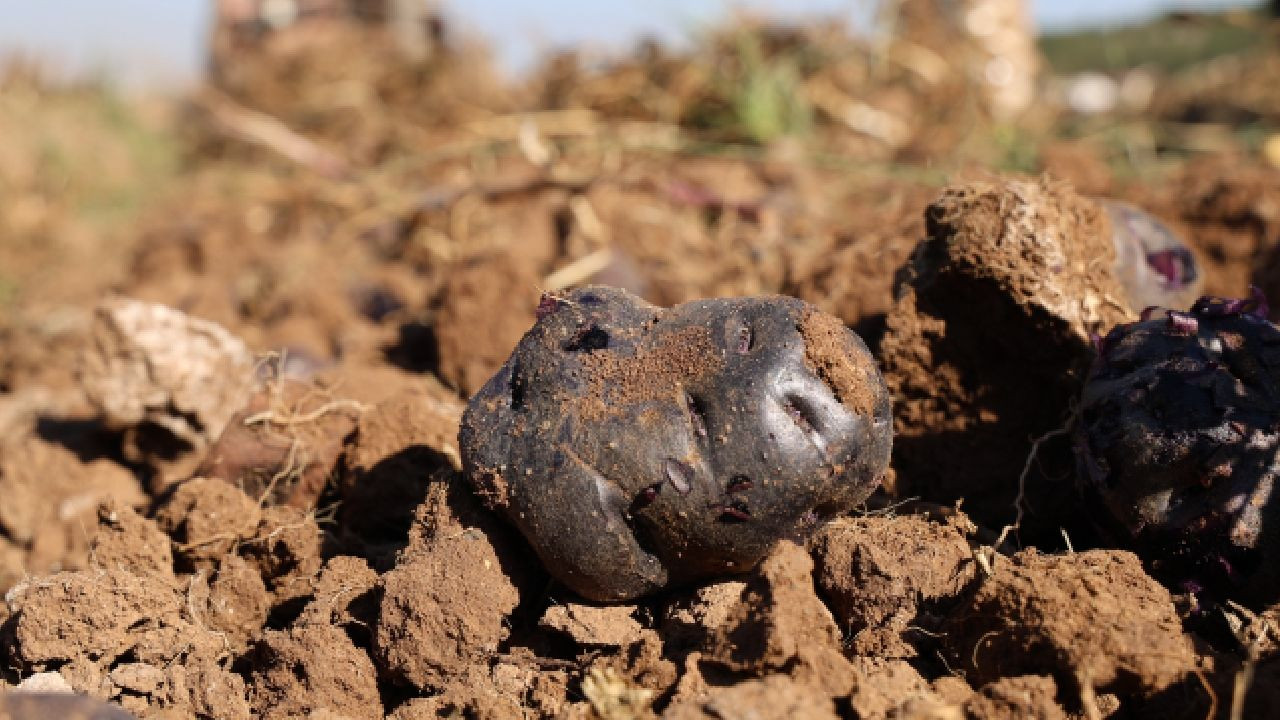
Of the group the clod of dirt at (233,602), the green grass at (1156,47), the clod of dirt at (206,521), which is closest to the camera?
the clod of dirt at (233,602)

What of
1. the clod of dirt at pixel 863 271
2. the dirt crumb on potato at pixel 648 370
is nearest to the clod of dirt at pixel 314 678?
the dirt crumb on potato at pixel 648 370

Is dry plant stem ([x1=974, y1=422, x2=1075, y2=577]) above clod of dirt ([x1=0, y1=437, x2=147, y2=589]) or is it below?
above

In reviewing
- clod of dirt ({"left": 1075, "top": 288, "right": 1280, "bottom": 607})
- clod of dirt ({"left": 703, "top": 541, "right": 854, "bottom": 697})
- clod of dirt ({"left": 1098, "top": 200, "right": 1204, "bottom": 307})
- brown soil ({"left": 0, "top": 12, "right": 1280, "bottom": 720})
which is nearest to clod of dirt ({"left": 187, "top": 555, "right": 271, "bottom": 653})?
brown soil ({"left": 0, "top": 12, "right": 1280, "bottom": 720})

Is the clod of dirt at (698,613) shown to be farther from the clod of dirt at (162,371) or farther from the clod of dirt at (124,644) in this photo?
the clod of dirt at (162,371)

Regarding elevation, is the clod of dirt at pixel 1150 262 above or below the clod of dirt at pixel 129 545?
above

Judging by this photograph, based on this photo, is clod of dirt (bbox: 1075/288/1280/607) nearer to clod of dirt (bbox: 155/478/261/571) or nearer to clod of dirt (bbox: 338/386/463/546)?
clod of dirt (bbox: 338/386/463/546)

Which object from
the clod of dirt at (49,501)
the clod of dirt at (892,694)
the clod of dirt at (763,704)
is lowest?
the clod of dirt at (49,501)

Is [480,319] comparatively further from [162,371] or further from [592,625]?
[592,625]
